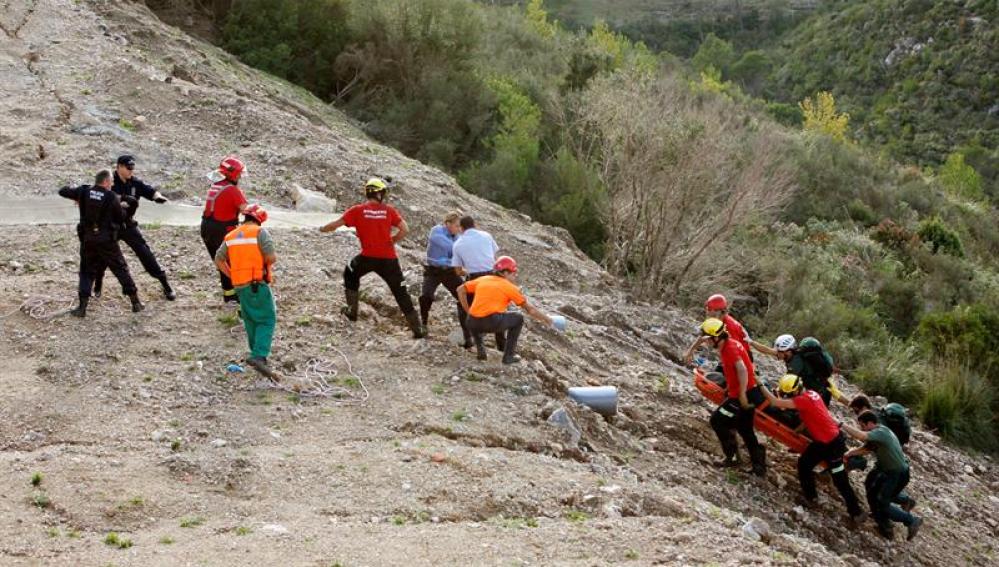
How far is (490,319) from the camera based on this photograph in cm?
1048

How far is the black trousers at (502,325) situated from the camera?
34.4 feet

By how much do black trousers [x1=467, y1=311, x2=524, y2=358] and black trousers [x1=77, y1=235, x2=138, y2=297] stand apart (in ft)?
11.8

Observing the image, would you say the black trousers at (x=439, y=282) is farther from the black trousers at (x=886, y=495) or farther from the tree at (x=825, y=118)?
the tree at (x=825, y=118)

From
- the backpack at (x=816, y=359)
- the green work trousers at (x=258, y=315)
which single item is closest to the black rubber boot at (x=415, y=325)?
the green work trousers at (x=258, y=315)

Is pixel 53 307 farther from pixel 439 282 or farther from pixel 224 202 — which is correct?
pixel 439 282

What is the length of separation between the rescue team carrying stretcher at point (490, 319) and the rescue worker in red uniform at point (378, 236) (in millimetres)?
10

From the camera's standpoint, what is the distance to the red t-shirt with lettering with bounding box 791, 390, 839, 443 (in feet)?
34.9

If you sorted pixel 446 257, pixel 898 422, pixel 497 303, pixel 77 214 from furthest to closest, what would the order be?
pixel 77 214
pixel 898 422
pixel 446 257
pixel 497 303

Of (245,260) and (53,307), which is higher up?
(245,260)

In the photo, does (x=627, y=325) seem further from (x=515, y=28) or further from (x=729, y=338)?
(x=515, y=28)

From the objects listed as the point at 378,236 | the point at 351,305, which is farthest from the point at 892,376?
the point at 378,236

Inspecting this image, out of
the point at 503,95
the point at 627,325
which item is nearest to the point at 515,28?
the point at 503,95

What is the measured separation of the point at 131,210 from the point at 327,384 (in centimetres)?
298

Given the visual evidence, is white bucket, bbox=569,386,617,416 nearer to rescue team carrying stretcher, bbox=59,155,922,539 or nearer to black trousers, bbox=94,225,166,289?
rescue team carrying stretcher, bbox=59,155,922,539
